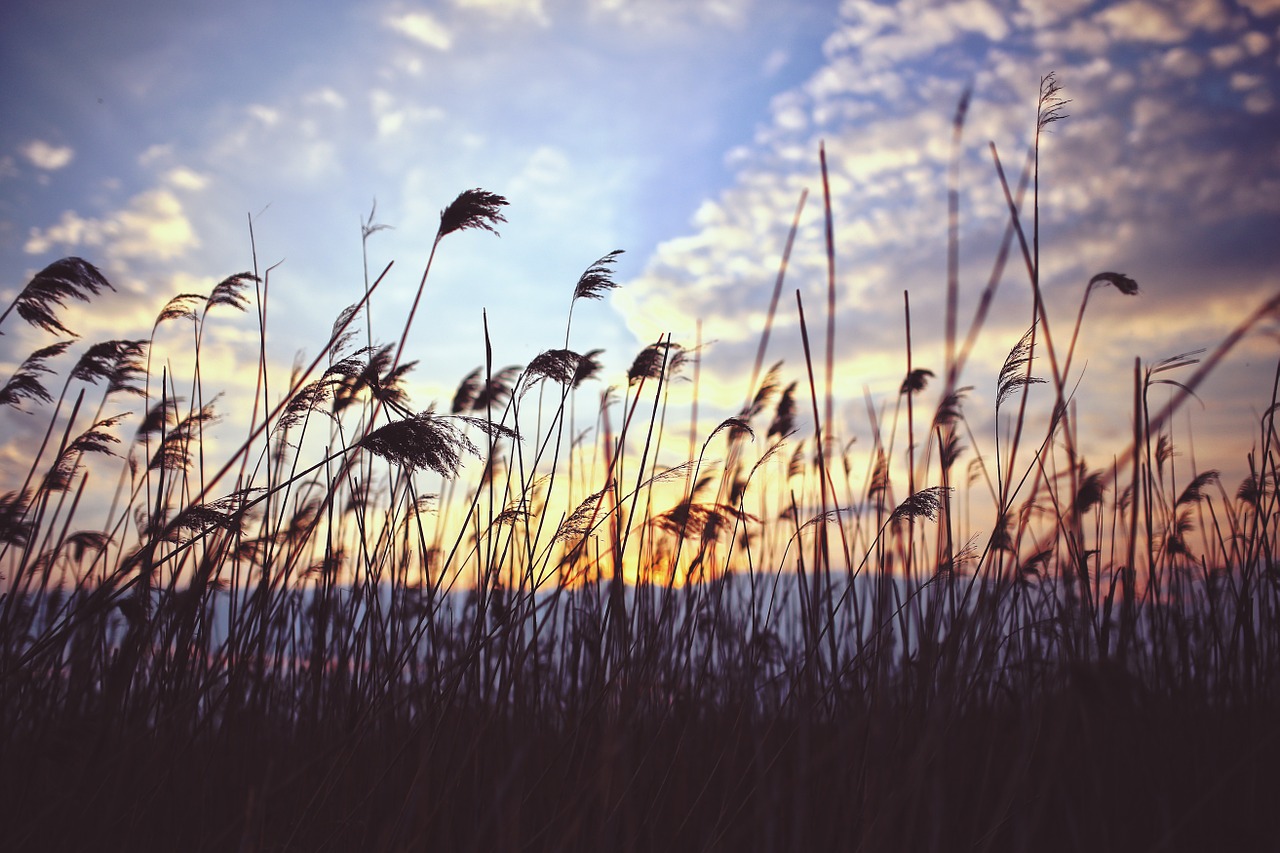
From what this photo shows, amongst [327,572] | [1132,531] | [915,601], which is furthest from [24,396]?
[1132,531]

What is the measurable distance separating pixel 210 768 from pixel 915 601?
2.23 metres

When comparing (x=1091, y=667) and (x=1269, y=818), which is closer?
(x=1091, y=667)

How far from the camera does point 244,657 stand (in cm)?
187

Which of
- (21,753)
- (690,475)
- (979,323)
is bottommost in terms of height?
(21,753)

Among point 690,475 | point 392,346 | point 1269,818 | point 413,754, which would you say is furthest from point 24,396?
point 1269,818

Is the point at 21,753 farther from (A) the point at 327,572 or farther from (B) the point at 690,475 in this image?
(B) the point at 690,475

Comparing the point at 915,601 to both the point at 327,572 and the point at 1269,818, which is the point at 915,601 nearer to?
the point at 1269,818

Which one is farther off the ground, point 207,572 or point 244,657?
point 207,572

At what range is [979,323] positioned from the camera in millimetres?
1751

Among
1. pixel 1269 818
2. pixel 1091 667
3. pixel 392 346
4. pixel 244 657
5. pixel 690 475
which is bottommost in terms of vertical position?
pixel 1269 818

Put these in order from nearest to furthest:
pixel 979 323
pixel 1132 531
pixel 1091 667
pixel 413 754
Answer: pixel 1091 667 → pixel 1132 531 → pixel 979 323 → pixel 413 754

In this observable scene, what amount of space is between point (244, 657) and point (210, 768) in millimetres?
481

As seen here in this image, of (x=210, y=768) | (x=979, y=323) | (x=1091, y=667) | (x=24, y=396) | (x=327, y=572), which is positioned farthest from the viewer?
(x=24, y=396)

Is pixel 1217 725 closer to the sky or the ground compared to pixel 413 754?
closer to the sky
